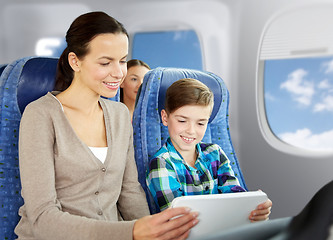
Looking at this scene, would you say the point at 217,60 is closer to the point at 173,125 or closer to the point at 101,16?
the point at 173,125

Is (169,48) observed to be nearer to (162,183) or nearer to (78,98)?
(162,183)

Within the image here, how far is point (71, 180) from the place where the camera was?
4.52 ft

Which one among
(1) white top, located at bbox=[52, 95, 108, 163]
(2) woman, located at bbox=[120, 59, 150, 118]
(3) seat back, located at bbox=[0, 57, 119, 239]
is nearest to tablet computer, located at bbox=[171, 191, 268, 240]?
(1) white top, located at bbox=[52, 95, 108, 163]

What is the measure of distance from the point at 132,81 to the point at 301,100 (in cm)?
141

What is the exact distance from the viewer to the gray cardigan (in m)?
1.21

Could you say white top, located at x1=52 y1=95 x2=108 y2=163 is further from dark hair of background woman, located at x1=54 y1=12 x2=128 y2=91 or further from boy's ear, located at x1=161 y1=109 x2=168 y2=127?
boy's ear, located at x1=161 y1=109 x2=168 y2=127

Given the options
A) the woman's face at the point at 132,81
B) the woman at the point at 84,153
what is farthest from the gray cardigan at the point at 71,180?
the woman's face at the point at 132,81

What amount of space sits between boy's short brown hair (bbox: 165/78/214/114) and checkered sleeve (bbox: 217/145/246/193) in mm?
278

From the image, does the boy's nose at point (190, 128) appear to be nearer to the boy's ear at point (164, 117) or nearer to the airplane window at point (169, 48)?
the boy's ear at point (164, 117)

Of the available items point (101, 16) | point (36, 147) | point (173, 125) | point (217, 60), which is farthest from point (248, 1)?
point (36, 147)

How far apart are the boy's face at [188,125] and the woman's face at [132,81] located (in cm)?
156

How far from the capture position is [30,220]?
4.17ft

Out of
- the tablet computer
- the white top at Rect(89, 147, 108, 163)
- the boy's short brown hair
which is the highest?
the boy's short brown hair

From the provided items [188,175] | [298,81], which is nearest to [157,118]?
[188,175]
